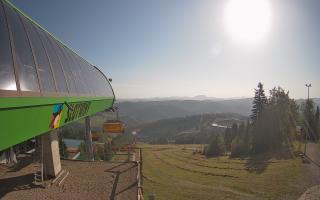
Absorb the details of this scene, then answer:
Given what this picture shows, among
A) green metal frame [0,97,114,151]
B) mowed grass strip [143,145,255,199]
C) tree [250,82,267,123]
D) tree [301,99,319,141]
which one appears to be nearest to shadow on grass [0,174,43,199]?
green metal frame [0,97,114,151]

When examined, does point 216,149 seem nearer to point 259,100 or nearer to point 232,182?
point 259,100

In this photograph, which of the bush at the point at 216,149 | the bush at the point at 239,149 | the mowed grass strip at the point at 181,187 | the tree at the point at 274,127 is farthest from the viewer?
the bush at the point at 216,149

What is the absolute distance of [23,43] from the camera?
748cm

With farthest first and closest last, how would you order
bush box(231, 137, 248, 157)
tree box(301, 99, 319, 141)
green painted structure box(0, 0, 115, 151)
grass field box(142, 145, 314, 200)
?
tree box(301, 99, 319, 141), bush box(231, 137, 248, 157), grass field box(142, 145, 314, 200), green painted structure box(0, 0, 115, 151)

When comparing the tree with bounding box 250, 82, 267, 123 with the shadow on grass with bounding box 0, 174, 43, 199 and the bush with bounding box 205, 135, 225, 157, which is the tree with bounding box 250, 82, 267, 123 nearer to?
the bush with bounding box 205, 135, 225, 157

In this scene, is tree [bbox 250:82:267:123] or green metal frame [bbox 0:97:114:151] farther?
tree [bbox 250:82:267:123]

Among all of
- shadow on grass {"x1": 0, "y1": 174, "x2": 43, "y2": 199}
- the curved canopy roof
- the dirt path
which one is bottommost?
the dirt path

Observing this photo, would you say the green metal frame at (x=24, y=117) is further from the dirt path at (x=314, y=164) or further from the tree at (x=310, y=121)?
the tree at (x=310, y=121)

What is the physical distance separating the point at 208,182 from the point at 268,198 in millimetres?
8052

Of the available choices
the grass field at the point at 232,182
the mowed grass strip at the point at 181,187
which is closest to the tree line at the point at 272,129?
the grass field at the point at 232,182

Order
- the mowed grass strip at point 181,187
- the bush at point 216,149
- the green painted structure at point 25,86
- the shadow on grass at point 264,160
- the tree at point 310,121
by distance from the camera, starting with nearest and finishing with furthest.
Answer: the green painted structure at point 25,86 < the mowed grass strip at point 181,187 < the shadow on grass at point 264,160 < the tree at point 310,121 < the bush at point 216,149

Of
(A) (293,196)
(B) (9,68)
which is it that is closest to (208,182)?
(A) (293,196)

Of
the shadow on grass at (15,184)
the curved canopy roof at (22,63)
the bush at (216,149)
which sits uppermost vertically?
the curved canopy roof at (22,63)

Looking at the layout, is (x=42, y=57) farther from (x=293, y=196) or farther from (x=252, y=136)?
(x=252, y=136)
